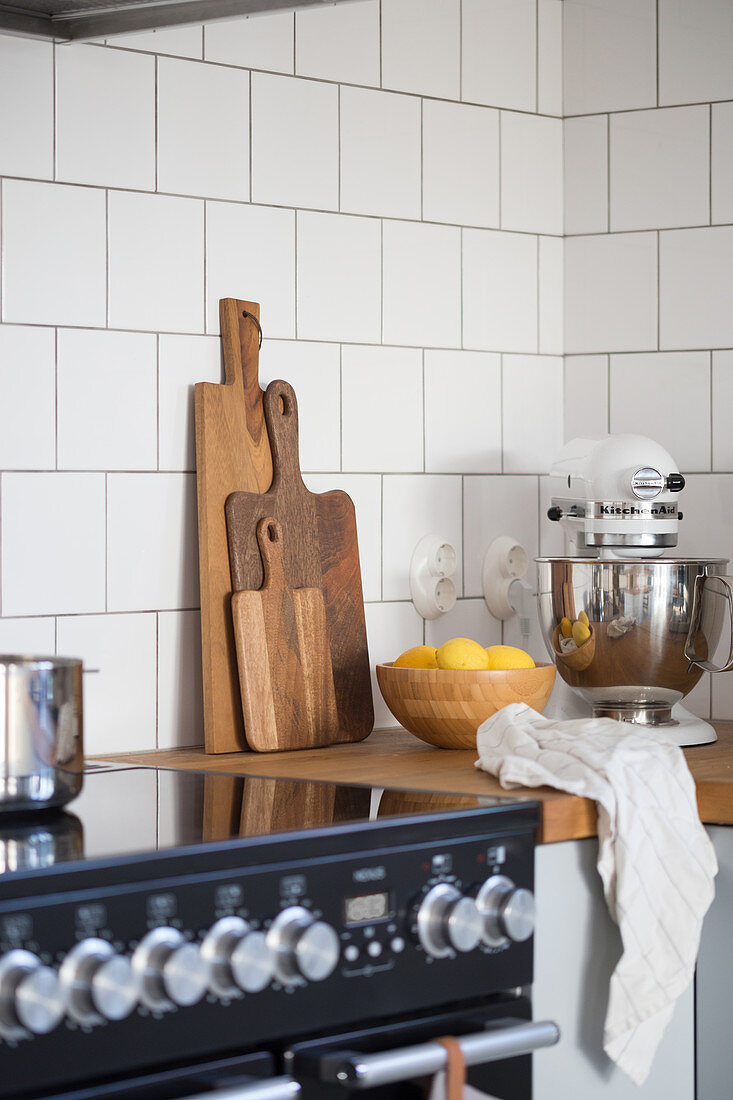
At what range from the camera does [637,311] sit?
2.11 metres

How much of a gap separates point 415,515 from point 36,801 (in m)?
0.96

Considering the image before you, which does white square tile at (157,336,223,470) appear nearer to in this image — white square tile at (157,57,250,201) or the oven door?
white square tile at (157,57,250,201)

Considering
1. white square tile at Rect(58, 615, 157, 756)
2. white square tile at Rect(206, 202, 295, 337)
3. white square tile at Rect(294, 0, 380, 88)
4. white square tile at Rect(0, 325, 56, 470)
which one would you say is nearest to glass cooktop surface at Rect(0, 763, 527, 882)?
white square tile at Rect(58, 615, 157, 756)

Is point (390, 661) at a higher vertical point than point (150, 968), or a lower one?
higher

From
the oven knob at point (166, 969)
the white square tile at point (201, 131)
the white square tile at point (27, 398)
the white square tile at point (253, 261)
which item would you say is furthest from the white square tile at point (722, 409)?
the oven knob at point (166, 969)

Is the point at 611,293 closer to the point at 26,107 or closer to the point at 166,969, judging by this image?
the point at 26,107

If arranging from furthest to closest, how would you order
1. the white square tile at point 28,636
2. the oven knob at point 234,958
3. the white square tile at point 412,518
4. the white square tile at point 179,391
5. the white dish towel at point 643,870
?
the white square tile at point 412,518 < the white square tile at point 179,391 < the white square tile at point 28,636 < the white dish towel at point 643,870 < the oven knob at point 234,958

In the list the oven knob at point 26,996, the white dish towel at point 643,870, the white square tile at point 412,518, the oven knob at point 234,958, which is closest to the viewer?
the oven knob at point 26,996

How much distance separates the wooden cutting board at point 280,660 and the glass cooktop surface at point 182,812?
0.20 meters

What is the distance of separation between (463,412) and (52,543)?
0.70m

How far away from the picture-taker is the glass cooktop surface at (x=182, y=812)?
3.59 feet

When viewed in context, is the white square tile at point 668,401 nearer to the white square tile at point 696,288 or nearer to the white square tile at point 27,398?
the white square tile at point 696,288

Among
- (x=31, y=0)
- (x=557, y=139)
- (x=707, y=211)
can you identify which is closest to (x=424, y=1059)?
(x=31, y=0)

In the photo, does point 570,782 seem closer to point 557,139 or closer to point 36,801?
point 36,801
